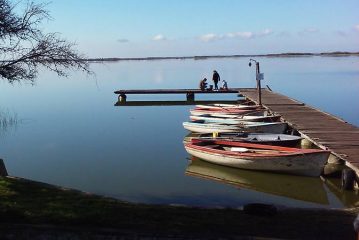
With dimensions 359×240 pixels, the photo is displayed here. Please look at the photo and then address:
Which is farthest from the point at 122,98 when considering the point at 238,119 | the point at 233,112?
the point at 238,119

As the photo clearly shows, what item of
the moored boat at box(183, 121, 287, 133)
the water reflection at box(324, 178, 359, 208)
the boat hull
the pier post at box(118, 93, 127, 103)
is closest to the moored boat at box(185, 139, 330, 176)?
the boat hull

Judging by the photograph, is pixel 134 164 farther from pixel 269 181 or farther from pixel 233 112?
pixel 233 112

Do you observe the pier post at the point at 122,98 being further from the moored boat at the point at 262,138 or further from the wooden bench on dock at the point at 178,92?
the moored boat at the point at 262,138

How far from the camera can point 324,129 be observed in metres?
18.7

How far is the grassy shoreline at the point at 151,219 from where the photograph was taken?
21.4 feet

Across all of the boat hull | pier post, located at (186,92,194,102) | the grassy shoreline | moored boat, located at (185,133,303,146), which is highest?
pier post, located at (186,92,194,102)

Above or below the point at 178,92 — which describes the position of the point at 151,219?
below

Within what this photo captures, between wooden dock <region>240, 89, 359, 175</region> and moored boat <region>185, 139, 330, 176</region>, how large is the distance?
79cm

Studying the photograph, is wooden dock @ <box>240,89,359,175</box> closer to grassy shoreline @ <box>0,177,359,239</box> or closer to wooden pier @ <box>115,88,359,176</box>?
wooden pier @ <box>115,88,359,176</box>

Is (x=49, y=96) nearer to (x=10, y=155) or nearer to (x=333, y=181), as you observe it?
(x=10, y=155)

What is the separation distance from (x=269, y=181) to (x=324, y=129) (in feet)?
17.0

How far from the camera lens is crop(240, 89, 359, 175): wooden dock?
47.8 feet

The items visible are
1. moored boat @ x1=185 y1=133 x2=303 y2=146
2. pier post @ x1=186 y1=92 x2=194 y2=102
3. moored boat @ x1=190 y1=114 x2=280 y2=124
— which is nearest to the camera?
moored boat @ x1=185 y1=133 x2=303 y2=146

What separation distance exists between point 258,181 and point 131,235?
9.38m
